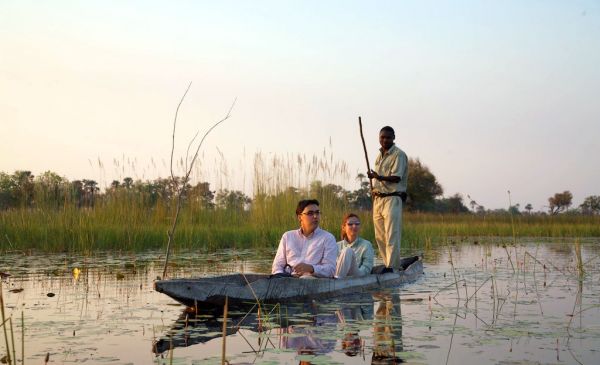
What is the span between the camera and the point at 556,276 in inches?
391

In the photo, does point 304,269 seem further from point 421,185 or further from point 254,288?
point 421,185

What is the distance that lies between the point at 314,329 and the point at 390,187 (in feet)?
13.7

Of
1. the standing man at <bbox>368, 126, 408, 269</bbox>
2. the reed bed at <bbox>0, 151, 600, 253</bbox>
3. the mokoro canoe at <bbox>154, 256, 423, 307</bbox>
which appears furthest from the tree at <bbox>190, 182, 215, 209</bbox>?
the mokoro canoe at <bbox>154, 256, 423, 307</bbox>

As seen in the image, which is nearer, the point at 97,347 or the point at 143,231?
the point at 97,347

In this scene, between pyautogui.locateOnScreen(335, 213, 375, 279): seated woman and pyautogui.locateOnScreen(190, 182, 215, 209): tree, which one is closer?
pyautogui.locateOnScreen(335, 213, 375, 279): seated woman

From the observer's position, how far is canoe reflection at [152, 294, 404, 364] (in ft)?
16.0

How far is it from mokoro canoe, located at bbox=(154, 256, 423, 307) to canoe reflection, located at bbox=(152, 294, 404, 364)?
0.12 metres

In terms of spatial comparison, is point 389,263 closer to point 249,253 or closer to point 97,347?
point 249,253

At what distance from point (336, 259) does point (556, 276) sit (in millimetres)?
3764

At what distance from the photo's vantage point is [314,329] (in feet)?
18.6

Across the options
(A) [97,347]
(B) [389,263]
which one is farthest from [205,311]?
(B) [389,263]

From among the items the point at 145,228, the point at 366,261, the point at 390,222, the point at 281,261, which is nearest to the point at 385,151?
the point at 390,222

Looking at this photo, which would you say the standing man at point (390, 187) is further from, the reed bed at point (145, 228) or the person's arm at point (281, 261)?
the reed bed at point (145, 228)

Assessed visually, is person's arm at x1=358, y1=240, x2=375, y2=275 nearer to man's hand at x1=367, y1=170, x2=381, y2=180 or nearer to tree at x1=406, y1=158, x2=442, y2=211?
man's hand at x1=367, y1=170, x2=381, y2=180
